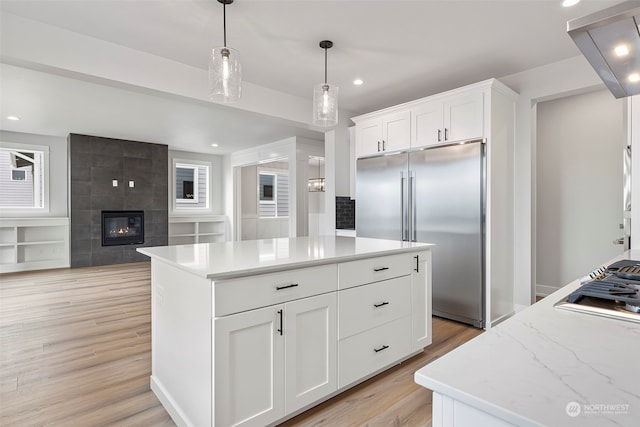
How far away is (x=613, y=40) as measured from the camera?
37.3 inches

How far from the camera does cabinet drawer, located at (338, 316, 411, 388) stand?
197cm

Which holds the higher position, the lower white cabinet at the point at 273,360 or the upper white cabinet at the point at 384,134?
the upper white cabinet at the point at 384,134

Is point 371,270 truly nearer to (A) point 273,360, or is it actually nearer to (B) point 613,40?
(A) point 273,360

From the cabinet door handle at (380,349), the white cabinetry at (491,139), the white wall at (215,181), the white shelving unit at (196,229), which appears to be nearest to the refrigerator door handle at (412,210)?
the white cabinetry at (491,139)

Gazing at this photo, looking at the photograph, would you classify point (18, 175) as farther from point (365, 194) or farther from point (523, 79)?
point (523, 79)

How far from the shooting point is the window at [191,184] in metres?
7.94

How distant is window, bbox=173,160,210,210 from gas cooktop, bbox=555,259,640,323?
7.93 m

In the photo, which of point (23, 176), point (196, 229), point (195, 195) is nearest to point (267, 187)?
point (195, 195)

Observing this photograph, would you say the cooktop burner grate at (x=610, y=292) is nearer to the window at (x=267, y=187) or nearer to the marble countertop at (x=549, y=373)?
the marble countertop at (x=549, y=373)

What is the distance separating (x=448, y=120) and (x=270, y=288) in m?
2.53

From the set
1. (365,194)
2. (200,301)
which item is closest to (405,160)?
(365,194)

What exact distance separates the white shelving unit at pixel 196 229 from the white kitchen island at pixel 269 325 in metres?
5.93

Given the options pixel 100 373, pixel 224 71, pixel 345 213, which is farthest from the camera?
pixel 345 213

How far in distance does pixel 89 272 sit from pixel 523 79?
675cm
